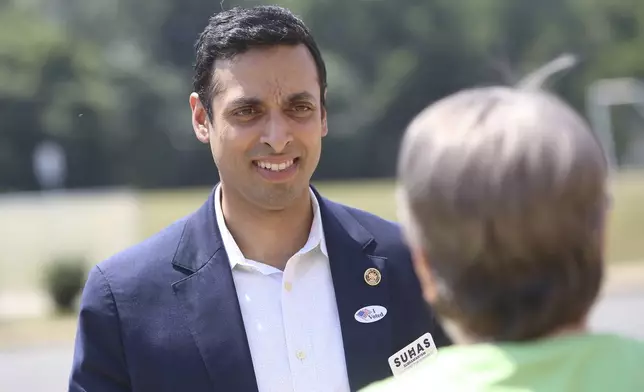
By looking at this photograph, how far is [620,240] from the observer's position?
29203mm

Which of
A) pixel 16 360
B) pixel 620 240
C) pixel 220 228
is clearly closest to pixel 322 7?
pixel 620 240

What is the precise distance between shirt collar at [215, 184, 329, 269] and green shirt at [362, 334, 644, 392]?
147 cm

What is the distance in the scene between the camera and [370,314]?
276 cm

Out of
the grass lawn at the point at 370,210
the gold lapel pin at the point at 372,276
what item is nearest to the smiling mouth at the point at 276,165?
the gold lapel pin at the point at 372,276

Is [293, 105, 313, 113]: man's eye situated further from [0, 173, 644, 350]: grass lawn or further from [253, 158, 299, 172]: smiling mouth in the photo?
[0, 173, 644, 350]: grass lawn

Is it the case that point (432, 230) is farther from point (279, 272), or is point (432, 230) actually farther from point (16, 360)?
point (16, 360)

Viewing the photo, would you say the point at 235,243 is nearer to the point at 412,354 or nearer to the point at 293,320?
the point at 293,320

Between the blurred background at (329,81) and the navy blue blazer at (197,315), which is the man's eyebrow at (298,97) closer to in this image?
the navy blue blazer at (197,315)

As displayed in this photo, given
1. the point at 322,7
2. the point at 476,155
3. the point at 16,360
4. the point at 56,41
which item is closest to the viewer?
the point at 476,155

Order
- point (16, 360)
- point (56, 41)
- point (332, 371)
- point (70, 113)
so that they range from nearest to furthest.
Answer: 1. point (332, 371)
2. point (16, 360)
3. point (70, 113)
4. point (56, 41)

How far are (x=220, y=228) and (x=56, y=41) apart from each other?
6376cm

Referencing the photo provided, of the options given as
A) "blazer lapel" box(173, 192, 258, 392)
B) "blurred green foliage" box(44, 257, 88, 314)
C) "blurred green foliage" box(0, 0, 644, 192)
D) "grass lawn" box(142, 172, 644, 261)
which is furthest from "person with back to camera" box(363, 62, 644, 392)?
"blurred green foliage" box(0, 0, 644, 192)

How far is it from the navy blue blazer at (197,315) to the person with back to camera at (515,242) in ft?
4.19

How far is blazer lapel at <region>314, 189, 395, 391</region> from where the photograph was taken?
2.69 m
